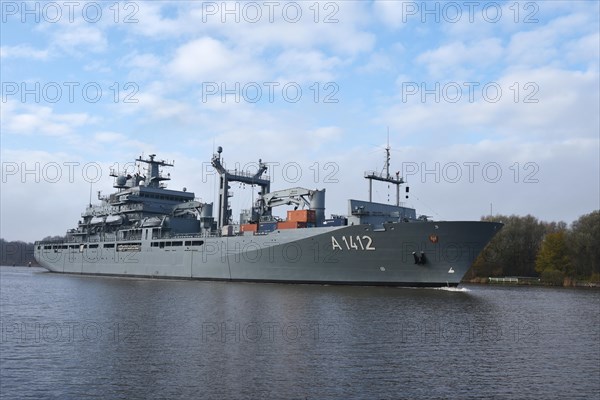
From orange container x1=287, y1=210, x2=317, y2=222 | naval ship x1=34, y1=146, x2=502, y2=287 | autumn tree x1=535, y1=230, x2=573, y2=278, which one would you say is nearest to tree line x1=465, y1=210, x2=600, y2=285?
autumn tree x1=535, y1=230, x2=573, y2=278

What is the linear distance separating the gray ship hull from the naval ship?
0.07m

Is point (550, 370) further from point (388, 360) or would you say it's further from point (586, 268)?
point (586, 268)

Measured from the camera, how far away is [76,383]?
12844 millimetres

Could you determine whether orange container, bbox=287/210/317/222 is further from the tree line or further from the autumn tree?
the autumn tree

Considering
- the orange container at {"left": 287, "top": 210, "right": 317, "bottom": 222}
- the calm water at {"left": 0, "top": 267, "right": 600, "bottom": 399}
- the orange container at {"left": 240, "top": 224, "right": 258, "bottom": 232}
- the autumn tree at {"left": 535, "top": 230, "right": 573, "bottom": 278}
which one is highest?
the orange container at {"left": 287, "top": 210, "right": 317, "bottom": 222}

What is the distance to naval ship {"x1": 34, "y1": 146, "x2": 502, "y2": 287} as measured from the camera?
1417 inches

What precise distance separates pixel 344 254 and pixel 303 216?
5.35 meters

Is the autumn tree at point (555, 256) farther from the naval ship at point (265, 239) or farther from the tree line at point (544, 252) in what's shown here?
the naval ship at point (265, 239)

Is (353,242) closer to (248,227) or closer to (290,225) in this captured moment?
(290,225)

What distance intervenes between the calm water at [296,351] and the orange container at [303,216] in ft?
43.3

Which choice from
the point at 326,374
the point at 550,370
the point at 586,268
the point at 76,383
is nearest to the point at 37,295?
the point at 76,383

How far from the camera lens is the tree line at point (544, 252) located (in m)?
61.3

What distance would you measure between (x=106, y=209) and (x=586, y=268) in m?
59.0

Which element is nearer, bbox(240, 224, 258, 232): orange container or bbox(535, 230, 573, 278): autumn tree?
bbox(240, 224, 258, 232): orange container
